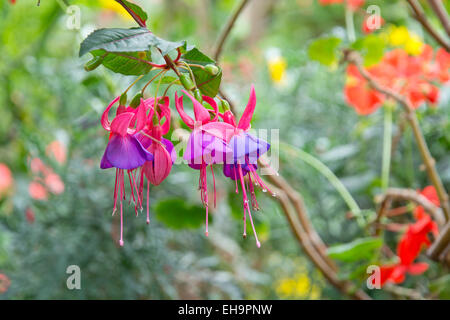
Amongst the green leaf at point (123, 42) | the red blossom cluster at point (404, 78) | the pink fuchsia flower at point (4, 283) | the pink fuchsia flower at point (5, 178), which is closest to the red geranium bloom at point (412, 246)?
the red blossom cluster at point (404, 78)

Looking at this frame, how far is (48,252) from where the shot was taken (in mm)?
646

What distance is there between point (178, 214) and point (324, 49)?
298 millimetres

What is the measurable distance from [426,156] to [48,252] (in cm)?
54

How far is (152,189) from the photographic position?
753 millimetres

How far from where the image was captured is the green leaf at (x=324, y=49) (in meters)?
0.54

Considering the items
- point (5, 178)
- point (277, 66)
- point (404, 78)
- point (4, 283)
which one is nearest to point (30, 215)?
point (4, 283)

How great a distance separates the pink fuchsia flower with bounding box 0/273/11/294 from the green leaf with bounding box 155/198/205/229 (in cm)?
25

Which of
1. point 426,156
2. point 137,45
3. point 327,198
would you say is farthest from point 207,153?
point 327,198

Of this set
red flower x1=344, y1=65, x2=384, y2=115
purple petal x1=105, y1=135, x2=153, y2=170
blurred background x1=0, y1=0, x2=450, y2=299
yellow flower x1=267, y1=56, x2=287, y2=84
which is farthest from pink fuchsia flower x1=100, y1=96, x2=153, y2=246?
yellow flower x1=267, y1=56, x2=287, y2=84

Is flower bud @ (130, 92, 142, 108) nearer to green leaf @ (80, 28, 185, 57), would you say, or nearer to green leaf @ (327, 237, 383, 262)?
green leaf @ (80, 28, 185, 57)

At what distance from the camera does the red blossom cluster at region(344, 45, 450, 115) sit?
62 cm

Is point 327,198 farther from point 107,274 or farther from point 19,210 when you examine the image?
point 19,210

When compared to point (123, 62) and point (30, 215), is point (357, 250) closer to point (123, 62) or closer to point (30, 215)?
point (123, 62)

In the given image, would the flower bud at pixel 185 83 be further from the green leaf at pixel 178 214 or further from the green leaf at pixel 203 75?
the green leaf at pixel 178 214
